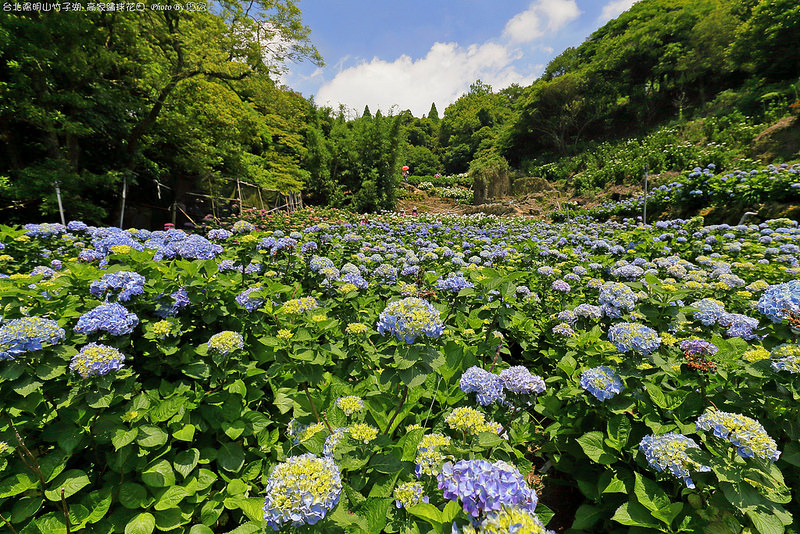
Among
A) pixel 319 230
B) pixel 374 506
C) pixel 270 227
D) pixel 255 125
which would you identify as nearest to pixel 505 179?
pixel 255 125

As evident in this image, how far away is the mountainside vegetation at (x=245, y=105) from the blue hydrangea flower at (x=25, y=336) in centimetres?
704

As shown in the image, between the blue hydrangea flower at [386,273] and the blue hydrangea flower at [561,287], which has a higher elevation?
the blue hydrangea flower at [386,273]

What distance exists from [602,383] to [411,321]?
1.17m

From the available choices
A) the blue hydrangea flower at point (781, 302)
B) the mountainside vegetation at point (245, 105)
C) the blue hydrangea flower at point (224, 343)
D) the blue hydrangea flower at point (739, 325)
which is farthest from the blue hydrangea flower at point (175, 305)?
the mountainside vegetation at point (245, 105)

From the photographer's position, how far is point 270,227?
24.7ft

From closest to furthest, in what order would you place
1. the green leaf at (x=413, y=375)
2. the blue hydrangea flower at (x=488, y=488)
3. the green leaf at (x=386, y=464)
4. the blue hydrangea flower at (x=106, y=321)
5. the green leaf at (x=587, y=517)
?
the blue hydrangea flower at (x=488, y=488) → the green leaf at (x=386, y=464) → the green leaf at (x=413, y=375) → the blue hydrangea flower at (x=106, y=321) → the green leaf at (x=587, y=517)

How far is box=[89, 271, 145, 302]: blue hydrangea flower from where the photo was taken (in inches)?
66.7

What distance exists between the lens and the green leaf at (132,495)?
4.78 feet

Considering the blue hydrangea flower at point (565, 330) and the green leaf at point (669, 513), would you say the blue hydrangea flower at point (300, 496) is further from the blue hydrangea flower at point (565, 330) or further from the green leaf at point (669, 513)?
the blue hydrangea flower at point (565, 330)

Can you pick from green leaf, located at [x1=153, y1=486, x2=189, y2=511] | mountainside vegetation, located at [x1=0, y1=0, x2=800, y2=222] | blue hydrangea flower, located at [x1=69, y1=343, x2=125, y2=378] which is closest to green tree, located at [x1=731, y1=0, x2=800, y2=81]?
mountainside vegetation, located at [x1=0, y1=0, x2=800, y2=222]

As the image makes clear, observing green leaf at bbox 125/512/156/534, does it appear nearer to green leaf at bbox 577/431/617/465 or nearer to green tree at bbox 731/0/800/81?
green leaf at bbox 577/431/617/465

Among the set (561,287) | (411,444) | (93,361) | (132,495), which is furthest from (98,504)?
(561,287)

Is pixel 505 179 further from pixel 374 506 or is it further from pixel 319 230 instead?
pixel 374 506

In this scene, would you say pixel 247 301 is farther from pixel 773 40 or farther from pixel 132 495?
pixel 773 40
